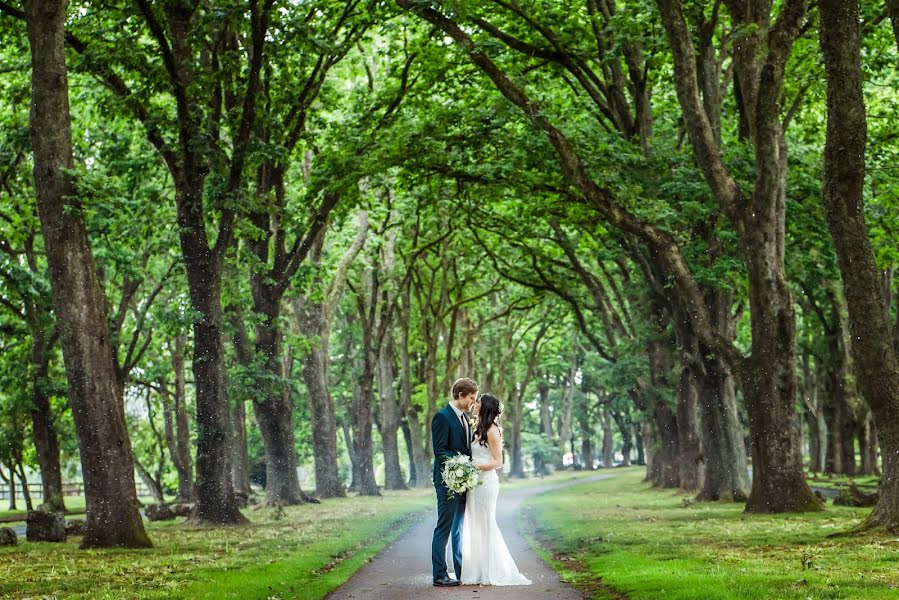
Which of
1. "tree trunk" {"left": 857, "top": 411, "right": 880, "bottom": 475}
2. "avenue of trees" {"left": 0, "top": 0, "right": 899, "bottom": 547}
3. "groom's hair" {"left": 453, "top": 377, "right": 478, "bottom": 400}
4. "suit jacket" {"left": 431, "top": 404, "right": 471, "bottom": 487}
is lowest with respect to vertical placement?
"tree trunk" {"left": 857, "top": 411, "right": 880, "bottom": 475}

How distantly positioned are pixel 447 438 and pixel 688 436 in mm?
25363

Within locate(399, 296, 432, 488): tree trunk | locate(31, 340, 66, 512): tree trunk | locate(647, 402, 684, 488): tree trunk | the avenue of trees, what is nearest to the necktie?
the avenue of trees

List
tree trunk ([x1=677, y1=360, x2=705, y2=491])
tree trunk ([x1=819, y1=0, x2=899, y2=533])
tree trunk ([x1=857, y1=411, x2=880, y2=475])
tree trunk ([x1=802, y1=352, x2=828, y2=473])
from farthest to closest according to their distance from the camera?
tree trunk ([x1=802, y1=352, x2=828, y2=473]) < tree trunk ([x1=857, y1=411, x2=880, y2=475]) < tree trunk ([x1=677, y1=360, x2=705, y2=491]) < tree trunk ([x1=819, y1=0, x2=899, y2=533])

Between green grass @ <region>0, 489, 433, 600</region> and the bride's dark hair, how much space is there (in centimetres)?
251

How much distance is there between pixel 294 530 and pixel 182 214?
7749 millimetres

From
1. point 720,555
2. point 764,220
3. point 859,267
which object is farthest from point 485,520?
point 764,220

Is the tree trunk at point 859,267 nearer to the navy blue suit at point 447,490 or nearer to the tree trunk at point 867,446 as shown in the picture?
the navy blue suit at point 447,490

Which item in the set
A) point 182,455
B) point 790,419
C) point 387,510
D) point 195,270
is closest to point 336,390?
point 182,455

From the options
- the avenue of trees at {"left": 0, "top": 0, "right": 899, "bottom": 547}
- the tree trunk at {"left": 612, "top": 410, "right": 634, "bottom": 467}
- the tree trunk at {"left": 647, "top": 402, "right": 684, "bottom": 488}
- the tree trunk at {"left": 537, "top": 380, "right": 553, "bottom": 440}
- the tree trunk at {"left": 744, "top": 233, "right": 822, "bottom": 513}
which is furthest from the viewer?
the tree trunk at {"left": 612, "top": 410, "right": 634, "bottom": 467}

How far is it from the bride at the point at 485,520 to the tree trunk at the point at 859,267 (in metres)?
5.82

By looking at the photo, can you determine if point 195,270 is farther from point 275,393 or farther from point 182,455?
point 182,455

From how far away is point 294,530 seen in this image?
72.7ft

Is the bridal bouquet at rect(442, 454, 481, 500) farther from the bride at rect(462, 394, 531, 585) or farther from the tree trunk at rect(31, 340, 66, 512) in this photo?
the tree trunk at rect(31, 340, 66, 512)

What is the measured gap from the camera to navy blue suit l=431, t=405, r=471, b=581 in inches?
486
